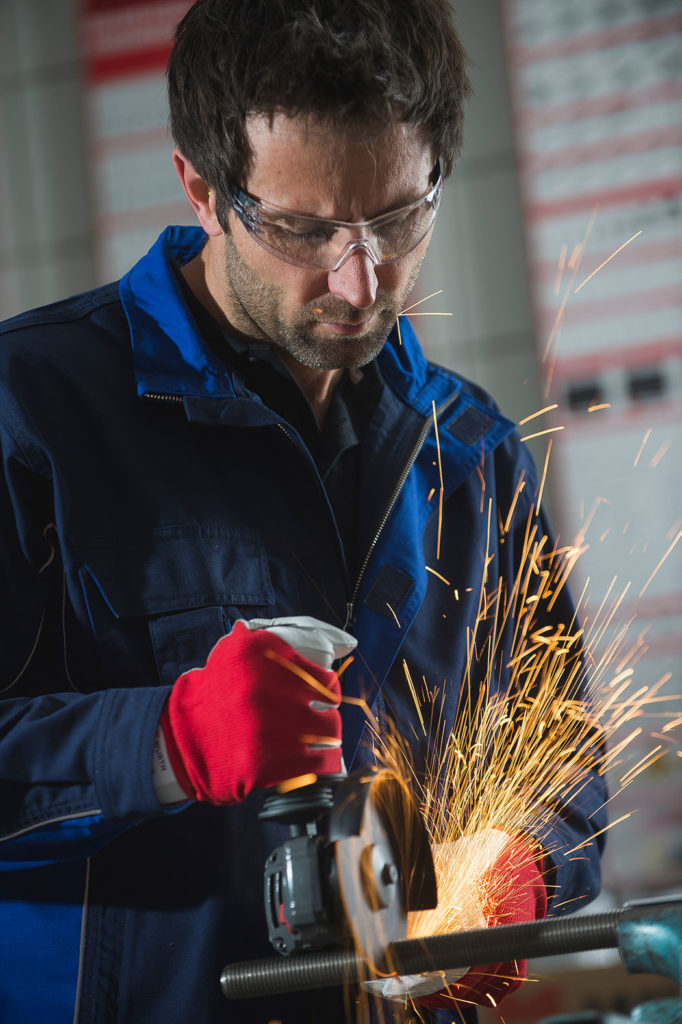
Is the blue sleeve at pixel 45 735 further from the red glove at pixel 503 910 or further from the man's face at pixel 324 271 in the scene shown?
the red glove at pixel 503 910

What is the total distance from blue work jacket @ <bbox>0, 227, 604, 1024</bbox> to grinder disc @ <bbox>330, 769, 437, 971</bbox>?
241 millimetres

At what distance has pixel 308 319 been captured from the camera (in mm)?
1511

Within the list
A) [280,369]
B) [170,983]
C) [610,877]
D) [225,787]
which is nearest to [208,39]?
[280,369]

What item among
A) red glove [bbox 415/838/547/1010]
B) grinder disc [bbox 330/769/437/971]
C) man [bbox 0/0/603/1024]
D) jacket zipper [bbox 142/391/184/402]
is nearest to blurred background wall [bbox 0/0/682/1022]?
man [bbox 0/0/603/1024]

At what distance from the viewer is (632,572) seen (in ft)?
10.8

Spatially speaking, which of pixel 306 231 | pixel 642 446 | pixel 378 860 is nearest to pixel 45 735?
pixel 378 860

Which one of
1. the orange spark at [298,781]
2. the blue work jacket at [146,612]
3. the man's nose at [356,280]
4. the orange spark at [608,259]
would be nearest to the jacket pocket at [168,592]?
the blue work jacket at [146,612]

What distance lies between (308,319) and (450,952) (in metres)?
0.91

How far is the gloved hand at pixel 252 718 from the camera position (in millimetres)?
1158

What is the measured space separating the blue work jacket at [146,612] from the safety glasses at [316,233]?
17cm

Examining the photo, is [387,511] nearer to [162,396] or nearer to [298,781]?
[162,396]

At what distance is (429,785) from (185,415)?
27.7 inches

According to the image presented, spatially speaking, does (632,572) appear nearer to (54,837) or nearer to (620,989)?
(620,989)

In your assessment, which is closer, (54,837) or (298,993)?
(54,837)
